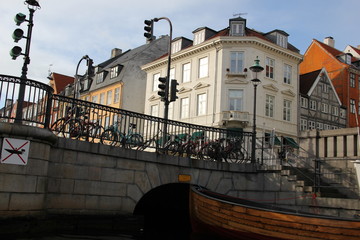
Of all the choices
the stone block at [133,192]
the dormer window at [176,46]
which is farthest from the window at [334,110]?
the stone block at [133,192]

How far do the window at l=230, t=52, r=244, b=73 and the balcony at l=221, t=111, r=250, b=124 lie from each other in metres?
3.92

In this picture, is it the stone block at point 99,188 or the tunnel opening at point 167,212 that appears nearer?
the stone block at point 99,188

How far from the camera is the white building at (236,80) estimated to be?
3384cm

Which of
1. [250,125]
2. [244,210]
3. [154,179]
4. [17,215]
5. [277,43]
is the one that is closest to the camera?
[17,215]

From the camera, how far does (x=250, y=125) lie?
33094 millimetres

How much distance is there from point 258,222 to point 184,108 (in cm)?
2763

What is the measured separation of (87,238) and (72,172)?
1.83 m

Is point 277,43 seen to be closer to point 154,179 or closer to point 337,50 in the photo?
point 337,50

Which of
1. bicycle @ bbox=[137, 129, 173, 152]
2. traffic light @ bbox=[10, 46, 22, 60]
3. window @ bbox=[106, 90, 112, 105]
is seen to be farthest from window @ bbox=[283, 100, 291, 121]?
traffic light @ bbox=[10, 46, 22, 60]

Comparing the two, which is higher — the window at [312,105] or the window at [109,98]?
the window at [109,98]

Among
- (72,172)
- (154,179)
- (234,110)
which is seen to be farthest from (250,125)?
(72,172)

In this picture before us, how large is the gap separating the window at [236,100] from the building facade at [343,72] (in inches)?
683

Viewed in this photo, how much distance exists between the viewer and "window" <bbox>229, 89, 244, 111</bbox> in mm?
33781

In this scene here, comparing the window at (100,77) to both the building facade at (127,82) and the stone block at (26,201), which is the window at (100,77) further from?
the stone block at (26,201)
